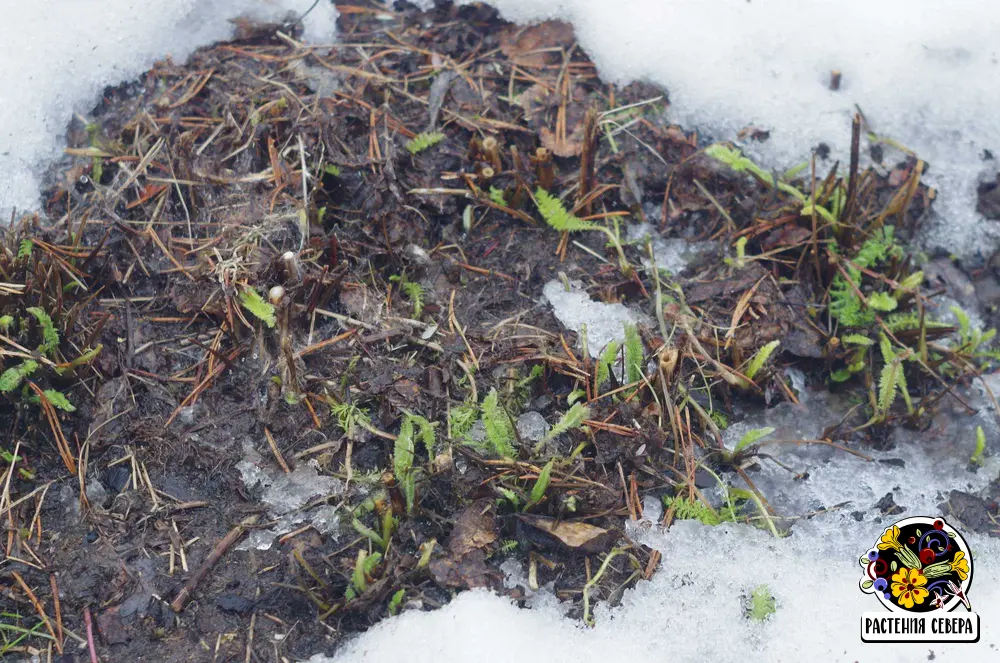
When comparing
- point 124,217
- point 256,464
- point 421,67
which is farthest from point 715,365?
point 124,217

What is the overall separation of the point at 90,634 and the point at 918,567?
2795mm

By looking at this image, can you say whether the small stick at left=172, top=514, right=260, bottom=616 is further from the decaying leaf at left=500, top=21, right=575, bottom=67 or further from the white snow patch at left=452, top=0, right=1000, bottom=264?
the white snow patch at left=452, top=0, right=1000, bottom=264

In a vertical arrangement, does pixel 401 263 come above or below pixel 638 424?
above

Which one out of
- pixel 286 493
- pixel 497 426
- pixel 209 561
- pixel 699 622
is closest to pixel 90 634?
pixel 209 561

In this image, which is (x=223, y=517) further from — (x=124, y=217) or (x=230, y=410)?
(x=124, y=217)

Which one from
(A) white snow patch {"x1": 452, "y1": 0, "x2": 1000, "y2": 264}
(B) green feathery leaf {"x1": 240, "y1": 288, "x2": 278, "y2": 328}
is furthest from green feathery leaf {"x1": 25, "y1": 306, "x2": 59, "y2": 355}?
(A) white snow patch {"x1": 452, "y1": 0, "x2": 1000, "y2": 264}

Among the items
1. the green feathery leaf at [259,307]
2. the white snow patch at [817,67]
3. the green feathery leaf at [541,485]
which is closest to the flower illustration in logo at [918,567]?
the green feathery leaf at [541,485]

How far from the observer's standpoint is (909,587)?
8.36 feet

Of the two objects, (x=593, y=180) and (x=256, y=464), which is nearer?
(x=256, y=464)

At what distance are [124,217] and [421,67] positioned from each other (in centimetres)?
152

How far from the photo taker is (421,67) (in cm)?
365

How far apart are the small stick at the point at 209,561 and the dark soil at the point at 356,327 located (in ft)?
0.08

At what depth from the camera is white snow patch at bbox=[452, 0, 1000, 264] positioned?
3.50m

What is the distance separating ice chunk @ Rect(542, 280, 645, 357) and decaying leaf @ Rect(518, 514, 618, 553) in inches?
28.3
